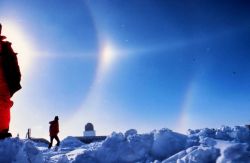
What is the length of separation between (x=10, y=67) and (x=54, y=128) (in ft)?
41.4

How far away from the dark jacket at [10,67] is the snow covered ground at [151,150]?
276cm

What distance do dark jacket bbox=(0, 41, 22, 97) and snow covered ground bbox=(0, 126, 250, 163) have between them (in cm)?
276

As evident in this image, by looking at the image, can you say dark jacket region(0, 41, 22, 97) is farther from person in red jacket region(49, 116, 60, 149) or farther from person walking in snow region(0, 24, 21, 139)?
person in red jacket region(49, 116, 60, 149)

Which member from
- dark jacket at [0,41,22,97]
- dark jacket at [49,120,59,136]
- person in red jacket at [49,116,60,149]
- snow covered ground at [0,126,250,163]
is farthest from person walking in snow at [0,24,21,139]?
dark jacket at [49,120,59,136]

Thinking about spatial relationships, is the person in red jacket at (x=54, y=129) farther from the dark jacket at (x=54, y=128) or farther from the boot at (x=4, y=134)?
the boot at (x=4, y=134)

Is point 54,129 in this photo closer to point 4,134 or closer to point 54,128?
point 54,128

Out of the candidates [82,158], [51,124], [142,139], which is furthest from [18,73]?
[51,124]

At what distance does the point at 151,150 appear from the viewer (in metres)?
6.63

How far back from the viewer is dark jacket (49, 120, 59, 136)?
582 inches

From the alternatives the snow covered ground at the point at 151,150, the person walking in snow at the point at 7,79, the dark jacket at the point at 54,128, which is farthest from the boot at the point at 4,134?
the dark jacket at the point at 54,128

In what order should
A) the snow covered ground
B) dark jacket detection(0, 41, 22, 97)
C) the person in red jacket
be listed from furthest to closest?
1. the person in red jacket
2. the snow covered ground
3. dark jacket detection(0, 41, 22, 97)

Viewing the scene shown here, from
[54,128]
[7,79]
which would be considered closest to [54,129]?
[54,128]

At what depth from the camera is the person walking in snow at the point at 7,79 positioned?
2.54 metres

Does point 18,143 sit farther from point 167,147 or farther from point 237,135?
point 237,135
